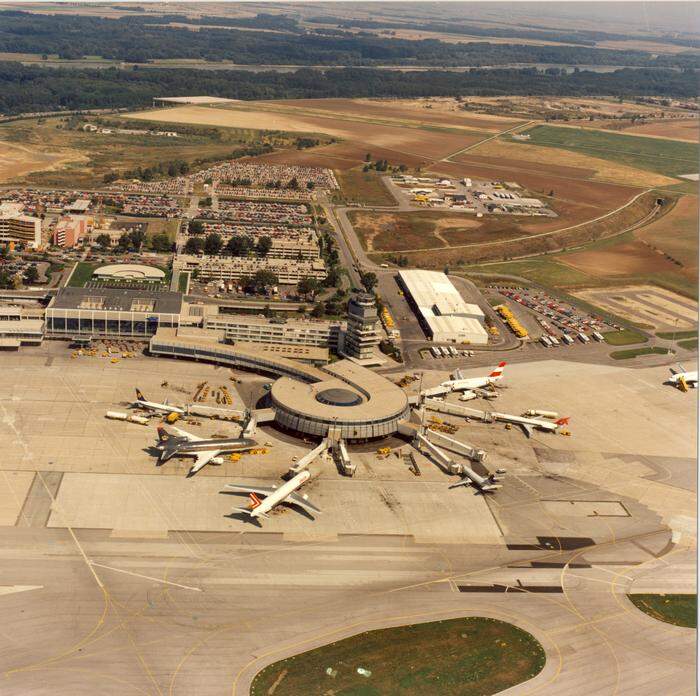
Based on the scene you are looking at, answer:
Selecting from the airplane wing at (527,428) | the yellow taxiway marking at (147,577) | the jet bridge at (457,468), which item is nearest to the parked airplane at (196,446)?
the yellow taxiway marking at (147,577)

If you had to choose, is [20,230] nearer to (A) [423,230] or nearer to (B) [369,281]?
(B) [369,281]

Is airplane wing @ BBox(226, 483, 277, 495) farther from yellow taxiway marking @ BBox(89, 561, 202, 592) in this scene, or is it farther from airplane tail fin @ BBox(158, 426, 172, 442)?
yellow taxiway marking @ BBox(89, 561, 202, 592)

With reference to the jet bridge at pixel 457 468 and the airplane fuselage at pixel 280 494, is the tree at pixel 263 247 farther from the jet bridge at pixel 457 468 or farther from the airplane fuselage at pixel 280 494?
the airplane fuselage at pixel 280 494

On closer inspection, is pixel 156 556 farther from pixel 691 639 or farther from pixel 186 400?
pixel 691 639

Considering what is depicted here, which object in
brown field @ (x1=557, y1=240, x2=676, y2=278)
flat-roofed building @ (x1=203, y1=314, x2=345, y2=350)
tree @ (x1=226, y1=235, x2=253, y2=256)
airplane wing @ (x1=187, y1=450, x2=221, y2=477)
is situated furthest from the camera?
brown field @ (x1=557, y1=240, x2=676, y2=278)

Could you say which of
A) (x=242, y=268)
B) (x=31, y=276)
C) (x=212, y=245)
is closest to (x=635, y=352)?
(x=242, y=268)

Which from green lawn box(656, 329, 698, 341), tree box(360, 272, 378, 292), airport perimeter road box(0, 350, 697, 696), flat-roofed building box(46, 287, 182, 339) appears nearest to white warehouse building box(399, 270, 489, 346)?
tree box(360, 272, 378, 292)
